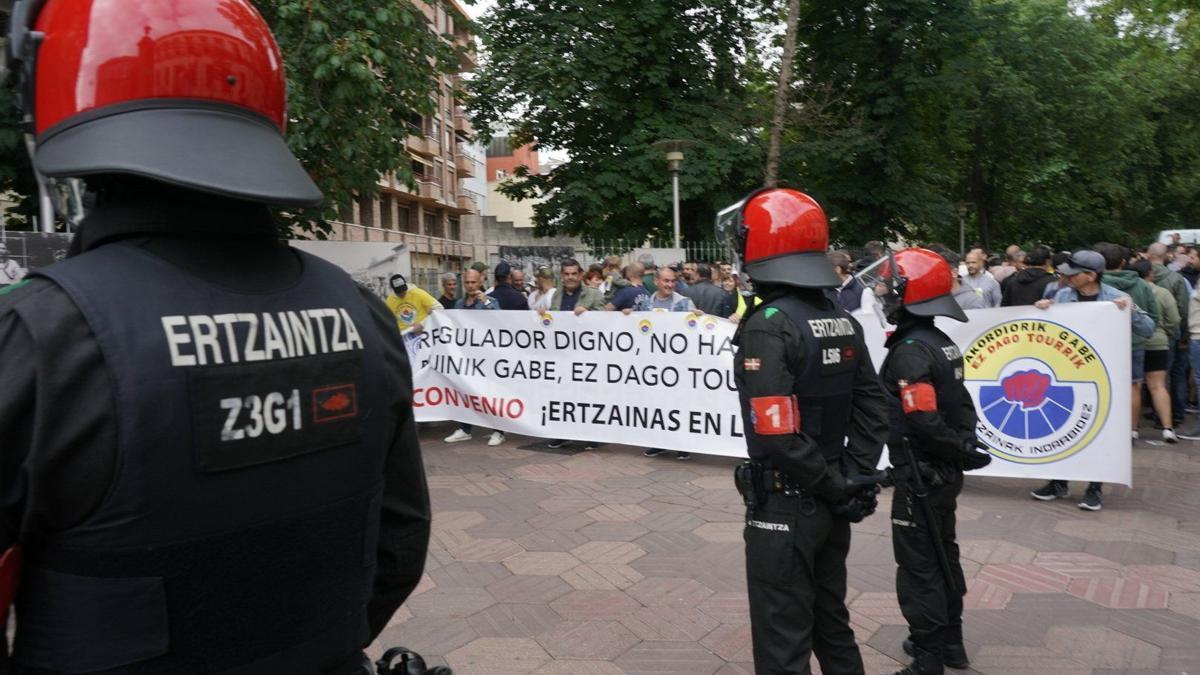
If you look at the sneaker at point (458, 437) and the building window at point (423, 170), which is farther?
the building window at point (423, 170)

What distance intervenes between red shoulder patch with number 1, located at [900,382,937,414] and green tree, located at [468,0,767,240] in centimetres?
1523

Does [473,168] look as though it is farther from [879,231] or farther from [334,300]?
[334,300]

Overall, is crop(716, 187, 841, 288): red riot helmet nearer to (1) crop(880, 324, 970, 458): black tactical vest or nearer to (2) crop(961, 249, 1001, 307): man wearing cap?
(1) crop(880, 324, 970, 458): black tactical vest

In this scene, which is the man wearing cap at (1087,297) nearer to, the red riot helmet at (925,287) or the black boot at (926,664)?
the red riot helmet at (925,287)

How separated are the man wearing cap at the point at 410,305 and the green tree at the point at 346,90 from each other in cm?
135

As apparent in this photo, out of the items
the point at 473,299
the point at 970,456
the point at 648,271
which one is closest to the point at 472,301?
the point at 473,299

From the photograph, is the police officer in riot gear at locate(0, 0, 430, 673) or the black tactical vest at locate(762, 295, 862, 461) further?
the black tactical vest at locate(762, 295, 862, 461)

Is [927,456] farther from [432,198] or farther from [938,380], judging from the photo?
[432,198]

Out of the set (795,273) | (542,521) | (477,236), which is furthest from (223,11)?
(477,236)

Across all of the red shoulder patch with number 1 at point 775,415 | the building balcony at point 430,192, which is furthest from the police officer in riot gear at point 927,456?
the building balcony at point 430,192

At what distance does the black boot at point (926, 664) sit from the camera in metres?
3.46

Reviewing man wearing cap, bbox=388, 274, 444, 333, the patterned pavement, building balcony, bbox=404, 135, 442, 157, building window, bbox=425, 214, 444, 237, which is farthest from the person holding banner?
building window, bbox=425, 214, 444, 237

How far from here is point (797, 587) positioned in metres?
2.90

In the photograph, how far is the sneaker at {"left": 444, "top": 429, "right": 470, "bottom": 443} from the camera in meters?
8.64
